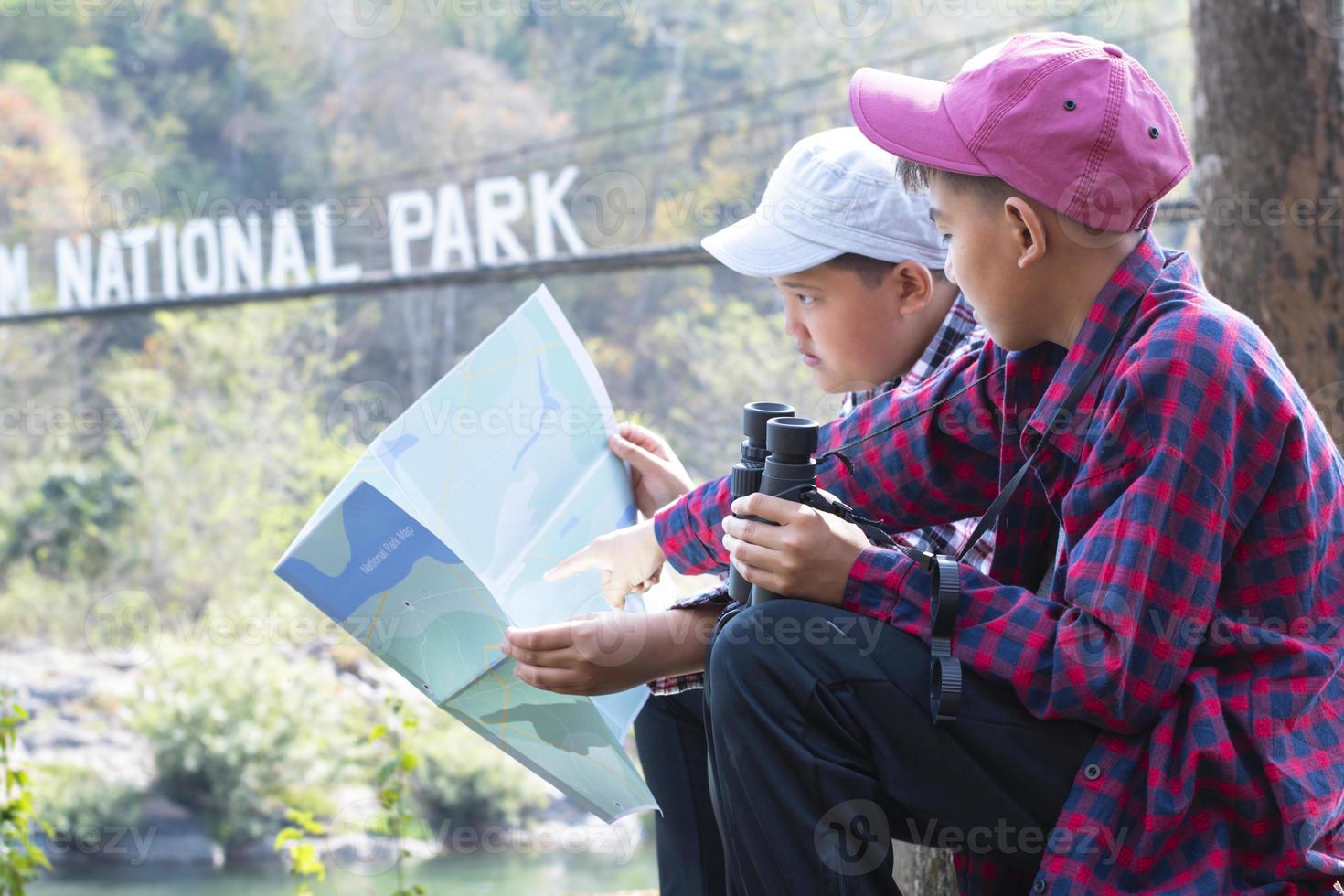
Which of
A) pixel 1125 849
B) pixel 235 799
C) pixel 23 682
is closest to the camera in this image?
pixel 1125 849

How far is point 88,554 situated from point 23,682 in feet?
8.56

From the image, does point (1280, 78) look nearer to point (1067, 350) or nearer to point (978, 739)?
point (1067, 350)

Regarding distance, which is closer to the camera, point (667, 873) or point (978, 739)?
point (978, 739)

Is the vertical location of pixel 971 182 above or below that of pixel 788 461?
above

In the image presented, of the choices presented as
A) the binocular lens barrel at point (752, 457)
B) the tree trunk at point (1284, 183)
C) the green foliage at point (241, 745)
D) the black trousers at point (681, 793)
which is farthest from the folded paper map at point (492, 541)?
the green foliage at point (241, 745)

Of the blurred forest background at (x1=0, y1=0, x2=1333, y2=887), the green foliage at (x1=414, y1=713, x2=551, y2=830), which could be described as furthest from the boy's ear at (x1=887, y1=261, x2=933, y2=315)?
the blurred forest background at (x1=0, y1=0, x2=1333, y2=887)

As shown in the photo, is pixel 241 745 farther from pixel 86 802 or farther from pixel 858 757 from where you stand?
pixel 858 757

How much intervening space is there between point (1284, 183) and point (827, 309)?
0.79 meters

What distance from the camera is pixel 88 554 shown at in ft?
35.3

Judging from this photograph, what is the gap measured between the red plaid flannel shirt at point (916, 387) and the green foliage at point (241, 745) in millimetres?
5896

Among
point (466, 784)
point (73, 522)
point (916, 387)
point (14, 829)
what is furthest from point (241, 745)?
point (916, 387)

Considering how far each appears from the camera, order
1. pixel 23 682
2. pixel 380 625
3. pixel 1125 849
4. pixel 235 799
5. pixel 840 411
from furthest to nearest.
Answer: pixel 23 682 → pixel 235 799 → pixel 840 411 → pixel 380 625 → pixel 1125 849

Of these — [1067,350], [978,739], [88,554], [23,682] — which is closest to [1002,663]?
[978,739]

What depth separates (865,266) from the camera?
41.5 inches
